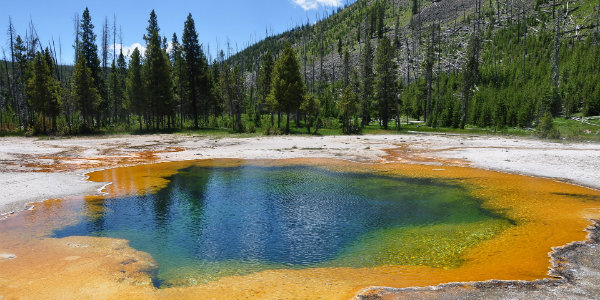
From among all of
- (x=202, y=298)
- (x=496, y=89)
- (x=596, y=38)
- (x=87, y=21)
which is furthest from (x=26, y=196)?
(x=596, y=38)

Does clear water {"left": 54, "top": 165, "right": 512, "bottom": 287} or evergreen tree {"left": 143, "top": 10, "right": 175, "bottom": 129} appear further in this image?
evergreen tree {"left": 143, "top": 10, "right": 175, "bottom": 129}

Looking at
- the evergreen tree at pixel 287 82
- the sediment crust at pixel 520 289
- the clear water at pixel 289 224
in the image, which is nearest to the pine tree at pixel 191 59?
the evergreen tree at pixel 287 82

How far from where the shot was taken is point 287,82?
55125 millimetres

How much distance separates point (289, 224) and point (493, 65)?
9568cm

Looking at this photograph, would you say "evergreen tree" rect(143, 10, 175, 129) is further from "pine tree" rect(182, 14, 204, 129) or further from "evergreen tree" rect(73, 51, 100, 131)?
"evergreen tree" rect(73, 51, 100, 131)

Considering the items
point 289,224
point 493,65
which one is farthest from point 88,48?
point 493,65

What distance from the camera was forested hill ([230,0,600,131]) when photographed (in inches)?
2480

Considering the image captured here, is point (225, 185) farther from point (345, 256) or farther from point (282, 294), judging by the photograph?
point (282, 294)

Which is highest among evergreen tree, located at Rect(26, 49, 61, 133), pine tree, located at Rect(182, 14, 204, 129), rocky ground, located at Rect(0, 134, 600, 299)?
pine tree, located at Rect(182, 14, 204, 129)

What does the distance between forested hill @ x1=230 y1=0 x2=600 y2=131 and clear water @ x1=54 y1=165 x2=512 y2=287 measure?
4421 cm

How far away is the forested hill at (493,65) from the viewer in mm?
63000

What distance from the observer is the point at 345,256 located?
37.0 ft

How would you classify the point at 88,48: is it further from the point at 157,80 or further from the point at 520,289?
the point at 520,289

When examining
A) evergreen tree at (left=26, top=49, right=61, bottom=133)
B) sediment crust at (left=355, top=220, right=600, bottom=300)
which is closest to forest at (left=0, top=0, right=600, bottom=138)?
evergreen tree at (left=26, top=49, right=61, bottom=133)
